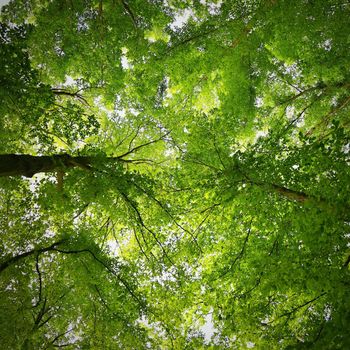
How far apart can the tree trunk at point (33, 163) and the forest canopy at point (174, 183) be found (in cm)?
3

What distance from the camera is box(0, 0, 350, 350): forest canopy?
15.5ft

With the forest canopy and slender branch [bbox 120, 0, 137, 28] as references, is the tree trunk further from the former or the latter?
slender branch [bbox 120, 0, 137, 28]

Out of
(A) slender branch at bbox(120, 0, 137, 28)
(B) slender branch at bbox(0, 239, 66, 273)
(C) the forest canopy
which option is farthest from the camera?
(A) slender branch at bbox(120, 0, 137, 28)

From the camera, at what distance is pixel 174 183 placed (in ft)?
22.3

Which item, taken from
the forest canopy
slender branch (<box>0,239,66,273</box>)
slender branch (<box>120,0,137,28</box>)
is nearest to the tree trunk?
the forest canopy

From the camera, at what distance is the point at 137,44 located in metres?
7.82

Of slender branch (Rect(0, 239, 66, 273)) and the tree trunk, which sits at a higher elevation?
the tree trunk

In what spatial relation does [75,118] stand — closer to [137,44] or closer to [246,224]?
[137,44]

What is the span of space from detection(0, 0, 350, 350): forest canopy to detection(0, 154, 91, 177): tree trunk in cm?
3

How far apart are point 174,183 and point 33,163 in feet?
10.5

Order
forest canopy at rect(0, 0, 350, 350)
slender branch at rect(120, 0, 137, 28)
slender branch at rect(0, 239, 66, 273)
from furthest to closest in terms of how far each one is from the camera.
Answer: slender branch at rect(120, 0, 137, 28) → slender branch at rect(0, 239, 66, 273) → forest canopy at rect(0, 0, 350, 350)

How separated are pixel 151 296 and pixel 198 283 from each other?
49.0 inches

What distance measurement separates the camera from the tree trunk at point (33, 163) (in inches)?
198

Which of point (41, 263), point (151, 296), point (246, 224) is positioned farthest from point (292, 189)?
point (41, 263)
